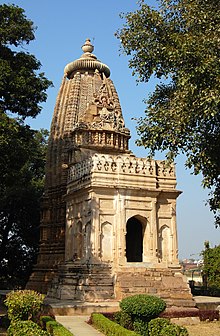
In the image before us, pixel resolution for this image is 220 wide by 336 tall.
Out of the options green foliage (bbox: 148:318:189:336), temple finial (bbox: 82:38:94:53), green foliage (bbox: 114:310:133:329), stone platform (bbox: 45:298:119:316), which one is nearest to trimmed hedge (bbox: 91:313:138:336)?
green foliage (bbox: 114:310:133:329)

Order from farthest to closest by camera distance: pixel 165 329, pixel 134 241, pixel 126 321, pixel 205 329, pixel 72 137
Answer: pixel 72 137, pixel 134 241, pixel 205 329, pixel 126 321, pixel 165 329

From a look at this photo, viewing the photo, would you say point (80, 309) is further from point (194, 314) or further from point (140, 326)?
point (194, 314)

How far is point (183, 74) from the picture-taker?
33.3ft

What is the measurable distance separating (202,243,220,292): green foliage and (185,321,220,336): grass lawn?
631 inches

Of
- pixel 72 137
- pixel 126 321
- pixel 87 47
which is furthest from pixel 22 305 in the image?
pixel 87 47

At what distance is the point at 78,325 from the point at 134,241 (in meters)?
7.77

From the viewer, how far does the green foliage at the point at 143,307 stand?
11641 mm

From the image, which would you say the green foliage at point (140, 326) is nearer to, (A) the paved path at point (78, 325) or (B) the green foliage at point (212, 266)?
(A) the paved path at point (78, 325)

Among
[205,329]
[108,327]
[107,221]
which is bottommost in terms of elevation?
[205,329]

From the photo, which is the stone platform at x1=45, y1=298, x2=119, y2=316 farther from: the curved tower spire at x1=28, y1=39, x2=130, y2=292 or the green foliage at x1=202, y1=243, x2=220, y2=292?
the green foliage at x1=202, y1=243, x2=220, y2=292

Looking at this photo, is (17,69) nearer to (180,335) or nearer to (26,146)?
(26,146)

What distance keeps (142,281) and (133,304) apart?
4455 mm

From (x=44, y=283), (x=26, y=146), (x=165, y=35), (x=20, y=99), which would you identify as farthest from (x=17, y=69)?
(x=44, y=283)

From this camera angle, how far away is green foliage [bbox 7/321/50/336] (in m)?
9.40
